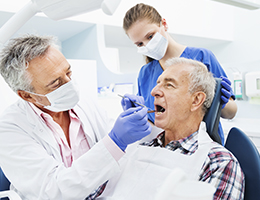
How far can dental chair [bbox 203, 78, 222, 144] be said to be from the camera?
1.22 m

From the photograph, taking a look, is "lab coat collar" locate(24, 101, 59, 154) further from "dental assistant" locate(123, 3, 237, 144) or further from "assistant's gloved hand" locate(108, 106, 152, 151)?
"dental assistant" locate(123, 3, 237, 144)

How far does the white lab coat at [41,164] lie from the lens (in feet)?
3.61

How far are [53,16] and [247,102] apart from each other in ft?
9.22

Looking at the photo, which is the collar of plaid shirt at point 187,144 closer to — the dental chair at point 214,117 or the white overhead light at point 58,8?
the dental chair at point 214,117

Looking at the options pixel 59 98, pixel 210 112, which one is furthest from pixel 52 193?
pixel 210 112

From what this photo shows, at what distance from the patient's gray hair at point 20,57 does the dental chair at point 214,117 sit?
3.09 feet

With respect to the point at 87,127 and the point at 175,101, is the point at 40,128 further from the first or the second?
the point at 175,101

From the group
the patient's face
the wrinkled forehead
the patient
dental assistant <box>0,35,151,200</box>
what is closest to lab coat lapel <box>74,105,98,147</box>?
dental assistant <box>0,35,151,200</box>

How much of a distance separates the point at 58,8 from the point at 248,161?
3.22 feet

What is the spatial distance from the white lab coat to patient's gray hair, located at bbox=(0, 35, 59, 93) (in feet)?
0.56

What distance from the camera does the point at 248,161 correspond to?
3.44ft

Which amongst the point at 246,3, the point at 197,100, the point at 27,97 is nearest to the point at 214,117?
the point at 197,100

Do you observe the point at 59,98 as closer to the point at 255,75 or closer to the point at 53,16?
the point at 53,16

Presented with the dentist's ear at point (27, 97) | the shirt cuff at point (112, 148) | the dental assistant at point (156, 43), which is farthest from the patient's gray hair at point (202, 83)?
the dentist's ear at point (27, 97)
